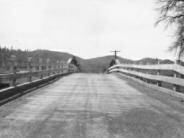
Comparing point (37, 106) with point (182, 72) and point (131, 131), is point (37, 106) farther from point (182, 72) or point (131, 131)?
point (182, 72)

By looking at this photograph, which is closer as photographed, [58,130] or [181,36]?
[58,130]

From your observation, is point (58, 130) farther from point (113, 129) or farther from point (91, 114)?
point (91, 114)

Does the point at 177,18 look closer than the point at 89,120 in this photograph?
No

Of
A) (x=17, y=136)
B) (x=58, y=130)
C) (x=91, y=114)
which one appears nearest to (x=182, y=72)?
(x=91, y=114)

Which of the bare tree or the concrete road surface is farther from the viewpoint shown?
the bare tree

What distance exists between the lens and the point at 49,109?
5.69 meters

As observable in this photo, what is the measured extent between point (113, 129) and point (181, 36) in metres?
19.6

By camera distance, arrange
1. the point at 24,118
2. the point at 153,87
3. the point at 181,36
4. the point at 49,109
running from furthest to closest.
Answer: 1. the point at 181,36
2. the point at 153,87
3. the point at 49,109
4. the point at 24,118

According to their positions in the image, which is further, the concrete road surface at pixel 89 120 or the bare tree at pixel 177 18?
the bare tree at pixel 177 18

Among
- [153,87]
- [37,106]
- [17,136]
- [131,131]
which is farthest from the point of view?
[153,87]

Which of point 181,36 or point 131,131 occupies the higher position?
point 181,36

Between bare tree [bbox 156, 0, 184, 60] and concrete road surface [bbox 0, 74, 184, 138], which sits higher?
bare tree [bbox 156, 0, 184, 60]

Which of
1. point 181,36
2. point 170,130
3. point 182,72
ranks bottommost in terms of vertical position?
point 170,130

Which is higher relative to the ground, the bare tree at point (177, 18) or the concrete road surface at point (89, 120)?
the bare tree at point (177, 18)
